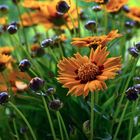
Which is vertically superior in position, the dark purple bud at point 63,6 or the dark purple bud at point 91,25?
the dark purple bud at point 63,6

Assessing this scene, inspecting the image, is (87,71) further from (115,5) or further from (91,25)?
(115,5)

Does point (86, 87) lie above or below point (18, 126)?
above

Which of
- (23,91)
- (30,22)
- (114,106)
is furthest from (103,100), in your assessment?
(30,22)

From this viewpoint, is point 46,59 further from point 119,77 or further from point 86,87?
point 86,87

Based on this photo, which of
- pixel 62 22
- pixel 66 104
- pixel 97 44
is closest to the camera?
pixel 97 44

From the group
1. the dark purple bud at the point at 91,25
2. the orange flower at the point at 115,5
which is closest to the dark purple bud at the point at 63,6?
the dark purple bud at the point at 91,25

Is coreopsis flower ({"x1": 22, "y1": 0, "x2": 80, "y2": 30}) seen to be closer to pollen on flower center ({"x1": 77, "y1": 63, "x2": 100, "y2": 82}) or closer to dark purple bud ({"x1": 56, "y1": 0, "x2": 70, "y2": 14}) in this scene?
dark purple bud ({"x1": 56, "y1": 0, "x2": 70, "y2": 14})

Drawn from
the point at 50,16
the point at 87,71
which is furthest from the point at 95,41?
the point at 50,16

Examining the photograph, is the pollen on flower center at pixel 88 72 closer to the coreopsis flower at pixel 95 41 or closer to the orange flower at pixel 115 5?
the coreopsis flower at pixel 95 41
